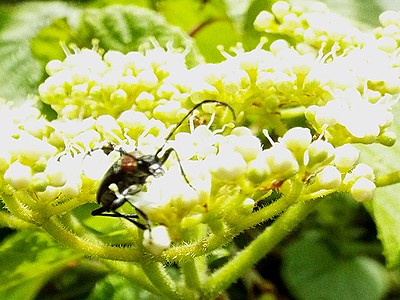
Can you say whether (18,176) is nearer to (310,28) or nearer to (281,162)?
(281,162)

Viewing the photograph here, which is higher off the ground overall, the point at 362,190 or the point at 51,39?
the point at 362,190

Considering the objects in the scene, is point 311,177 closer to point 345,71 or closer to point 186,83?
point 345,71

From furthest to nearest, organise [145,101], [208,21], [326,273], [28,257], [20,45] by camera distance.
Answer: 1. [326,273]
2. [208,21]
3. [20,45]
4. [28,257]
5. [145,101]

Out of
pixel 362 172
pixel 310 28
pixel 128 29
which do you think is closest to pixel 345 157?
pixel 362 172

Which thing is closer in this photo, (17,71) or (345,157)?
(345,157)

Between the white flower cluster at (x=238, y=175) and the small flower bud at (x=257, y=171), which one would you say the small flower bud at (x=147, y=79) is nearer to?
the white flower cluster at (x=238, y=175)

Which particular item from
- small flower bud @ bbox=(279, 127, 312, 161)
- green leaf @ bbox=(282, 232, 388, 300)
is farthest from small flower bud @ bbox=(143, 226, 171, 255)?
green leaf @ bbox=(282, 232, 388, 300)
